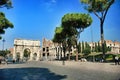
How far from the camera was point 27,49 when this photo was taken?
135125mm

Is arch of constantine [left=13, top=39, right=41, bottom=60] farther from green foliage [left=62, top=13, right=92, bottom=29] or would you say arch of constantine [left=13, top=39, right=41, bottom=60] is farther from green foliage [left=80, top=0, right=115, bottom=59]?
Result: green foliage [left=80, top=0, right=115, bottom=59]

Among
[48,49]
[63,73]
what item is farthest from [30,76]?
[48,49]

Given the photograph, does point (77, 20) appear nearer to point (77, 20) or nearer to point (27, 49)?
point (77, 20)

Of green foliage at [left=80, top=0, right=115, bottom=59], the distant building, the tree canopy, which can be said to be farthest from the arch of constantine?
green foliage at [left=80, top=0, right=115, bottom=59]

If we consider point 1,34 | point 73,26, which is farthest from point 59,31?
point 1,34

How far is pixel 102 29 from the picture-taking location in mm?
35062

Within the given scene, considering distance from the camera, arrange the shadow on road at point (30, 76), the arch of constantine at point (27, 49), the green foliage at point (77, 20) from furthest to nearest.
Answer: the arch of constantine at point (27, 49), the green foliage at point (77, 20), the shadow on road at point (30, 76)

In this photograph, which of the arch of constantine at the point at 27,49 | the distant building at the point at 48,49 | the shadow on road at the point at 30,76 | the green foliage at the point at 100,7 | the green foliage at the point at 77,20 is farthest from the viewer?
the distant building at the point at 48,49

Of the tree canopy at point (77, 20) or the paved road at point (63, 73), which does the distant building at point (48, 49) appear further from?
the paved road at point (63, 73)

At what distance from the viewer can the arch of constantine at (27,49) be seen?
129125 mm

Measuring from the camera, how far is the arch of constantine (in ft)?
424

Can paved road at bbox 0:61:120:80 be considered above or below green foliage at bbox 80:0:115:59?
below

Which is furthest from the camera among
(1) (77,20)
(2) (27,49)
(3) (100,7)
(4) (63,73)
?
(2) (27,49)

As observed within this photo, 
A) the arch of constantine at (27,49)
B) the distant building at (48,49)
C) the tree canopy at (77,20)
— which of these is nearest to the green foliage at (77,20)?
the tree canopy at (77,20)
